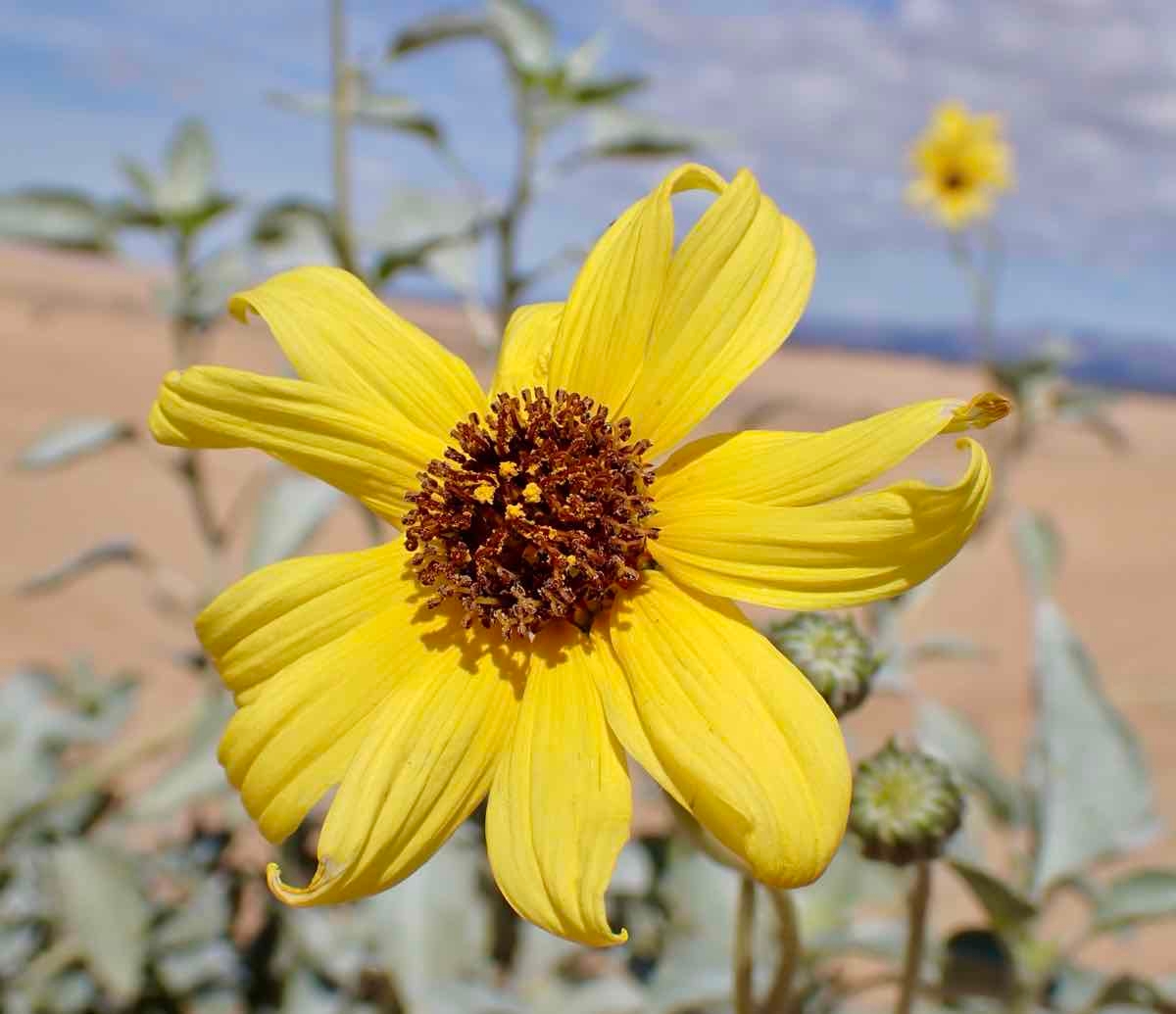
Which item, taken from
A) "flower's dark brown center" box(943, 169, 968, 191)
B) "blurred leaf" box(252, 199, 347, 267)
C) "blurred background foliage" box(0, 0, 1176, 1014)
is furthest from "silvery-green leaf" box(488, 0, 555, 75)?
"flower's dark brown center" box(943, 169, 968, 191)

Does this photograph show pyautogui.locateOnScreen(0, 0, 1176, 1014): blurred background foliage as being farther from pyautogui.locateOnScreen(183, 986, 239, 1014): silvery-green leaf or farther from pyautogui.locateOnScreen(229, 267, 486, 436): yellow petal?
pyautogui.locateOnScreen(229, 267, 486, 436): yellow petal

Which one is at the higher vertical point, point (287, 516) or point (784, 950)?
point (287, 516)

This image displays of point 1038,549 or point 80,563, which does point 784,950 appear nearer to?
point 1038,549

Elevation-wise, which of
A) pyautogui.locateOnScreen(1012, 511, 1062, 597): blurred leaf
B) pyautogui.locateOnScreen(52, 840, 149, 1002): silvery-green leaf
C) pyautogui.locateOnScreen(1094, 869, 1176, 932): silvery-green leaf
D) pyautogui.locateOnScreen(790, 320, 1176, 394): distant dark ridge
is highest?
pyautogui.locateOnScreen(1012, 511, 1062, 597): blurred leaf

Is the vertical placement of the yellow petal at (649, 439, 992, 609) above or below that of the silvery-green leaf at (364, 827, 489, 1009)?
above

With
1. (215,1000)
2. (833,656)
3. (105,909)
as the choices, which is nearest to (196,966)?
(215,1000)

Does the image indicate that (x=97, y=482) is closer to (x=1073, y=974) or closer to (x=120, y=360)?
(x=120, y=360)
